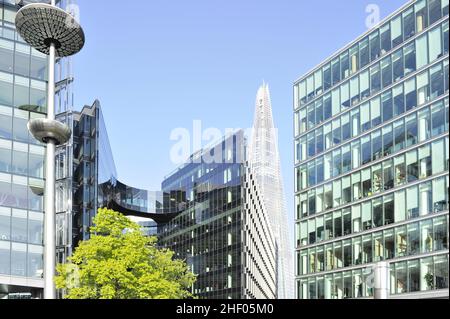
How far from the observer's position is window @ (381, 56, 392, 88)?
2437 inches

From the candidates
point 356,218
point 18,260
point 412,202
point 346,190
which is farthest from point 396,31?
point 18,260

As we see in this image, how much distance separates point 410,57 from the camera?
Result: 5969 cm

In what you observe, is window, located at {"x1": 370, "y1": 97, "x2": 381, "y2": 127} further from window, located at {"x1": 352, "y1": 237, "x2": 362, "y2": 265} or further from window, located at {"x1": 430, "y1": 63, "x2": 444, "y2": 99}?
window, located at {"x1": 352, "y1": 237, "x2": 362, "y2": 265}

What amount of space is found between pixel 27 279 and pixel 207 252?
160 feet

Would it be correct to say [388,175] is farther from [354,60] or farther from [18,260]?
[18,260]

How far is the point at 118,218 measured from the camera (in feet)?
Answer: 148

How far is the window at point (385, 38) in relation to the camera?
205 feet

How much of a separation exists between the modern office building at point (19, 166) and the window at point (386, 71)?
28.0 metres

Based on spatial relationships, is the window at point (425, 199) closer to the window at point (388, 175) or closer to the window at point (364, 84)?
the window at point (388, 175)

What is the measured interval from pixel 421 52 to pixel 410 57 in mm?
1411

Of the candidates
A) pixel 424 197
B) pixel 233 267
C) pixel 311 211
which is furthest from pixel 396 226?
pixel 233 267

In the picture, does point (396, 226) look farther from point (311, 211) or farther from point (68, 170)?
point (68, 170)

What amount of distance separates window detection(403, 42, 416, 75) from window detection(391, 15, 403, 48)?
1.12m

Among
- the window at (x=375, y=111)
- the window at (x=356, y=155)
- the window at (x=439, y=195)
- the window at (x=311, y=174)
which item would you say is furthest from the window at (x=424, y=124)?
the window at (x=311, y=174)
